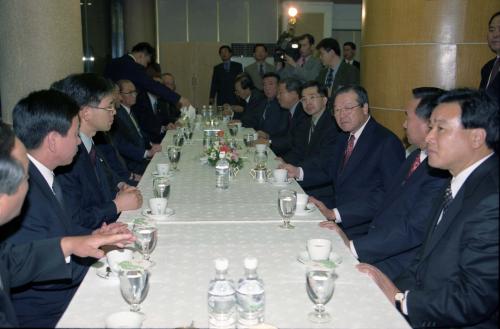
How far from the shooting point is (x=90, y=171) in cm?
321

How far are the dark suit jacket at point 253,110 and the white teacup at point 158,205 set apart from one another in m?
4.78

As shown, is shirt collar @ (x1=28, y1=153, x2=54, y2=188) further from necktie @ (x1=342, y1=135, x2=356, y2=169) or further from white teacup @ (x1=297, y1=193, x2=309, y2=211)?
necktie @ (x1=342, y1=135, x2=356, y2=169)

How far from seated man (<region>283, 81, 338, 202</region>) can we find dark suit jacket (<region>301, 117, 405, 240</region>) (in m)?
0.64

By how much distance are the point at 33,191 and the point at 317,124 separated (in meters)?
2.88

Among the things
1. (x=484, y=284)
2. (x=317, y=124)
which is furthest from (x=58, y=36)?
(x=484, y=284)

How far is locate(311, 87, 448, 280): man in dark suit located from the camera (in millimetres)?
2668

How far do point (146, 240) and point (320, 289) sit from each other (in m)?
0.73

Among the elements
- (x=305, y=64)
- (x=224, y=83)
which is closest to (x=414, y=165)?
(x=305, y=64)

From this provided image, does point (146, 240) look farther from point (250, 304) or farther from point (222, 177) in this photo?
point (222, 177)

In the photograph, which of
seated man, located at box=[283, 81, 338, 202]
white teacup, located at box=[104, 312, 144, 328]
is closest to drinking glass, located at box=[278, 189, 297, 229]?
white teacup, located at box=[104, 312, 144, 328]

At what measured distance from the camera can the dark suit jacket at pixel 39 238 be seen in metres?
2.26

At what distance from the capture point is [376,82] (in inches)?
247

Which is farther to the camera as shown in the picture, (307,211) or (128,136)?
(128,136)

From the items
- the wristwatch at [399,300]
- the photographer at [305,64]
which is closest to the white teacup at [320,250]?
the wristwatch at [399,300]
